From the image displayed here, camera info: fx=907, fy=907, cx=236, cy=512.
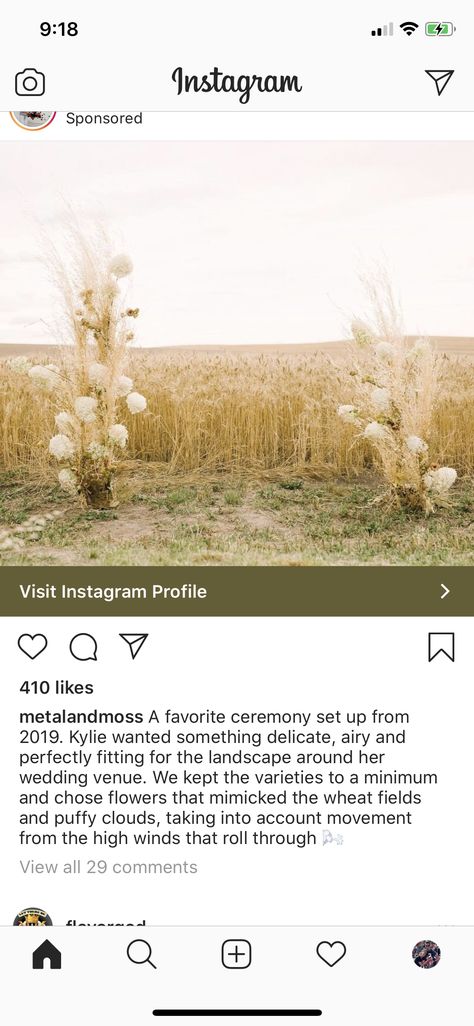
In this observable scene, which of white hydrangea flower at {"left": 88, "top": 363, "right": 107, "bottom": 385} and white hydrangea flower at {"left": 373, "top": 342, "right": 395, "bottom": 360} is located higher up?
white hydrangea flower at {"left": 373, "top": 342, "right": 395, "bottom": 360}

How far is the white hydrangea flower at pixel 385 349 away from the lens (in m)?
5.36

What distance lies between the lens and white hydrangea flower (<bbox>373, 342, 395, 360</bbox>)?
5359 mm

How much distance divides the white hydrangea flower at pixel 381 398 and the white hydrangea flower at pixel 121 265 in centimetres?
163

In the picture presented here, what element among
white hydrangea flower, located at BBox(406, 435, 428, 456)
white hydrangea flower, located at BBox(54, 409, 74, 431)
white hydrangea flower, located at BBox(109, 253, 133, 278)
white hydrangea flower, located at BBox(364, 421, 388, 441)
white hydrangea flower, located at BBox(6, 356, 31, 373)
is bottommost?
white hydrangea flower, located at BBox(406, 435, 428, 456)

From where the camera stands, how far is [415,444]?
5559 millimetres

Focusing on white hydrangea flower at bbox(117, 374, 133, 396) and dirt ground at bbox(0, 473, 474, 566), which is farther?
white hydrangea flower at bbox(117, 374, 133, 396)

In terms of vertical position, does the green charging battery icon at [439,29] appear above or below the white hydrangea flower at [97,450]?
above

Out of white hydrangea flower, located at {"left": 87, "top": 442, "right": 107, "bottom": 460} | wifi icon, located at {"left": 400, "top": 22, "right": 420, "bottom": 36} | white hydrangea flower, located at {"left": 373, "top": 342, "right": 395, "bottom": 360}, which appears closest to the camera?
wifi icon, located at {"left": 400, "top": 22, "right": 420, "bottom": 36}
